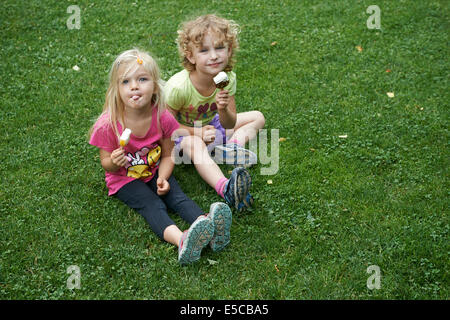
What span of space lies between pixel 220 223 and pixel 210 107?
1.13m

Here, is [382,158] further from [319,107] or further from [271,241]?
[271,241]

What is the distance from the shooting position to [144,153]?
3.41 m

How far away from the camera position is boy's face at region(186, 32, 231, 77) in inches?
135

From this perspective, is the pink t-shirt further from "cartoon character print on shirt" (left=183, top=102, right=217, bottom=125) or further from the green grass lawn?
"cartoon character print on shirt" (left=183, top=102, right=217, bottom=125)

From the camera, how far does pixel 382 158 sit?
3.83 metres

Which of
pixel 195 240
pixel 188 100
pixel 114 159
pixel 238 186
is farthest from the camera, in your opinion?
pixel 188 100

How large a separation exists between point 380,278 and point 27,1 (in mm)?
5220

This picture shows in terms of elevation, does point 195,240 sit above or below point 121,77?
below

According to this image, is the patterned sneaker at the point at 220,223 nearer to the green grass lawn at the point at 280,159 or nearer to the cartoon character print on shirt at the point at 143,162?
the green grass lawn at the point at 280,159

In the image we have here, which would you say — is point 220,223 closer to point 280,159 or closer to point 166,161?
point 166,161

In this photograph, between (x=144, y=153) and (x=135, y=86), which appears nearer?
(x=135, y=86)

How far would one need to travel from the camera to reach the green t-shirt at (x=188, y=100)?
3.65m

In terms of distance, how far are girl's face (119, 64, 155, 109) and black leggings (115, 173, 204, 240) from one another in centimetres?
54

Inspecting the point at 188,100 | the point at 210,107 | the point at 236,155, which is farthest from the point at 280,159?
the point at 188,100
